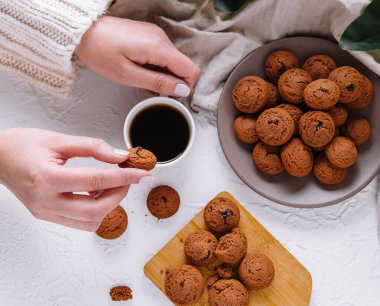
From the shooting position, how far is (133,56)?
987 millimetres

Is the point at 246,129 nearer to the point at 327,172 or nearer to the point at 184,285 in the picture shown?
the point at 327,172

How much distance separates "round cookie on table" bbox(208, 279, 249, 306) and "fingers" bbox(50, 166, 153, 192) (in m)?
0.30

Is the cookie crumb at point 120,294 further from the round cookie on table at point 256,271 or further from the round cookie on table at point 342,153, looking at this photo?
the round cookie on table at point 342,153

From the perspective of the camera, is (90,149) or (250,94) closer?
(90,149)

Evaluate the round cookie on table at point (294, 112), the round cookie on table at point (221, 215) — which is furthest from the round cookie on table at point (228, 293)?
the round cookie on table at point (294, 112)

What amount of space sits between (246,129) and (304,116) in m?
0.11

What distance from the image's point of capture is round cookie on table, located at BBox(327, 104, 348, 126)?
1.03 metres

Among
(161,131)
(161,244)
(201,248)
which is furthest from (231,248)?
(161,131)

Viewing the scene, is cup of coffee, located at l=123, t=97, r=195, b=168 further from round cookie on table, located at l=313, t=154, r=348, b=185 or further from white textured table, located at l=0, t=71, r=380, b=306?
round cookie on table, located at l=313, t=154, r=348, b=185

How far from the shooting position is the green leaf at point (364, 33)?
0.98m

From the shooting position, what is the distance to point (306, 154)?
102 centimetres

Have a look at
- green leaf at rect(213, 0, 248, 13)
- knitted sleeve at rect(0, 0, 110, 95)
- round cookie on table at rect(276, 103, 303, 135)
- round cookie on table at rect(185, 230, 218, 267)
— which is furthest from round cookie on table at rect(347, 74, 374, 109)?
knitted sleeve at rect(0, 0, 110, 95)

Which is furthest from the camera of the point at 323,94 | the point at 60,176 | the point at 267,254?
the point at 267,254

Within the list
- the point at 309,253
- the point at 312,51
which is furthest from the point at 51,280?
the point at 312,51
